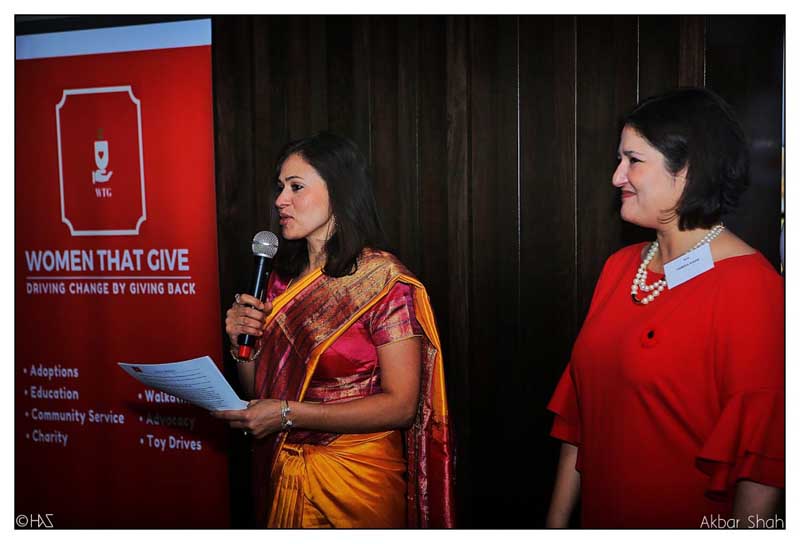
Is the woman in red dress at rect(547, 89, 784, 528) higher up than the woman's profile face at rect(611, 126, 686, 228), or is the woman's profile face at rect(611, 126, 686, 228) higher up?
the woman's profile face at rect(611, 126, 686, 228)

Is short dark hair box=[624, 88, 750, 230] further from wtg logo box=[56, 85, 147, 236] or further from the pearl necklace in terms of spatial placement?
wtg logo box=[56, 85, 147, 236]

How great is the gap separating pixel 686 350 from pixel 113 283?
6.08 feet

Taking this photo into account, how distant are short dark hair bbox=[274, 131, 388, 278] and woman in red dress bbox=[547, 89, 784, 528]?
60cm

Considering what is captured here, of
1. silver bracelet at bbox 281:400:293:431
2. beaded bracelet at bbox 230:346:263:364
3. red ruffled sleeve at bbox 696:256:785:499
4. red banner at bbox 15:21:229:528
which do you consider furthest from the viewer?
red banner at bbox 15:21:229:528

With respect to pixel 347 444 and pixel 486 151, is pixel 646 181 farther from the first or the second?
pixel 347 444

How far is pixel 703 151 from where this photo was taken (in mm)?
1270

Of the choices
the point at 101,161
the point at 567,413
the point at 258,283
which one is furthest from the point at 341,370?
the point at 101,161

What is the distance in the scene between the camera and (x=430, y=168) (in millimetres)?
1998

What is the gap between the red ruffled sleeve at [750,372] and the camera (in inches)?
46.8

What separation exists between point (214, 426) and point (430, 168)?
1.16m

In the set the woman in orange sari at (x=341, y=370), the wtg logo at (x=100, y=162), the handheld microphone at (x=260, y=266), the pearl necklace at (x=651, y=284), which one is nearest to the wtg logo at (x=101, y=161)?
the wtg logo at (x=100, y=162)

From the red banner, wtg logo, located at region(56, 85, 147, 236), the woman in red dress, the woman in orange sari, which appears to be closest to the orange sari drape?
the woman in orange sari

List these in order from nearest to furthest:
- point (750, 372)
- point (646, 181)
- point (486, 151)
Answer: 1. point (750, 372)
2. point (646, 181)
3. point (486, 151)

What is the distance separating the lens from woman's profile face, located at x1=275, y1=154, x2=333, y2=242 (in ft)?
5.31
